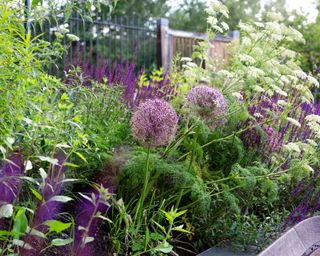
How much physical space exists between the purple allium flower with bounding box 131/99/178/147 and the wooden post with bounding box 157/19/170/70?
29.7 feet

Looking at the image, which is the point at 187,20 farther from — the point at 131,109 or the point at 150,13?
the point at 131,109

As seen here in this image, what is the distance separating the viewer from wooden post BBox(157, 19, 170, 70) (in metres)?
12.1

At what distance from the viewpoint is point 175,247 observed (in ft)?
11.7

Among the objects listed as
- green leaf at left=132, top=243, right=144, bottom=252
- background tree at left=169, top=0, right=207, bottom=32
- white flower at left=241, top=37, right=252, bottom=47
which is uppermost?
white flower at left=241, top=37, right=252, bottom=47

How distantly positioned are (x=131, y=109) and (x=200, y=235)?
1040 mm

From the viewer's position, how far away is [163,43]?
12195mm

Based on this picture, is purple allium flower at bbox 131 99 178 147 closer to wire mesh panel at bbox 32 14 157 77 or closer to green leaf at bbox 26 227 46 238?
wire mesh panel at bbox 32 14 157 77

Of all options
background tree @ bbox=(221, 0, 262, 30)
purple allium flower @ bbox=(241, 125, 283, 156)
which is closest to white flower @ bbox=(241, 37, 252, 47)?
purple allium flower @ bbox=(241, 125, 283, 156)

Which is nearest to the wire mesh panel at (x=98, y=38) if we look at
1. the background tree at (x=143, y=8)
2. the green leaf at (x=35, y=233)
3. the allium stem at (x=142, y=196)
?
the allium stem at (x=142, y=196)

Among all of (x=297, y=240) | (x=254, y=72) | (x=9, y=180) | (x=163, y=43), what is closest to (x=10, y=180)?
(x=9, y=180)

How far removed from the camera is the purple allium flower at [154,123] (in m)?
3.02

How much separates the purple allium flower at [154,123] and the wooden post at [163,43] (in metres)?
9.05

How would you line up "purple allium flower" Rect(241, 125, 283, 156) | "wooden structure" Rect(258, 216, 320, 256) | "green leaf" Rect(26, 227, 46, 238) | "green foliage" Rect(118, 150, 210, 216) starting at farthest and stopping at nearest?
"purple allium flower" Rect(241, 125, 283, 156) < "green foliage" Rect(118, 150, 210, 216) < "wooden structure" Rect(258, 216, 320, 256) < "green leaf" Rect(26, 227, 46, 238)

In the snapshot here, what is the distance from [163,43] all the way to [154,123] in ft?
30.7
